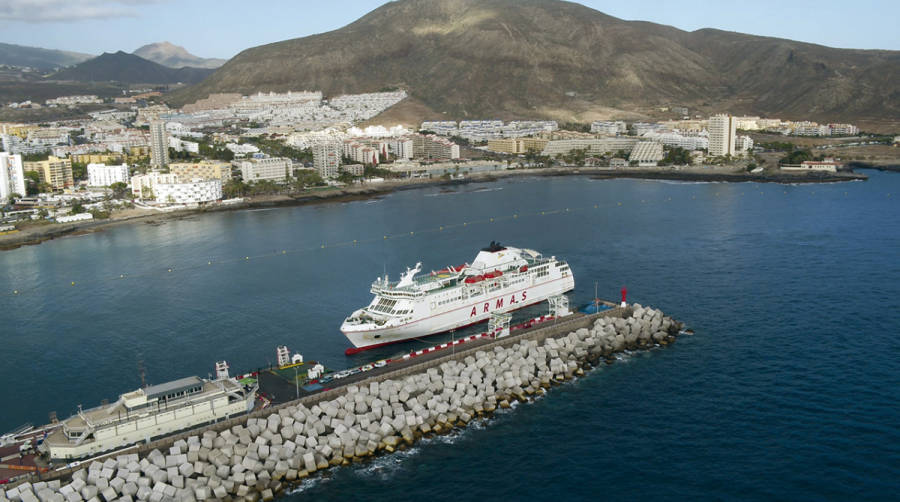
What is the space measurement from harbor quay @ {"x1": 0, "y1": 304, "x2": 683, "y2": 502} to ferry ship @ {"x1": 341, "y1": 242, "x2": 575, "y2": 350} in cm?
211

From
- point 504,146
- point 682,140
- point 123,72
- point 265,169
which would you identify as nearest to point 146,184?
point 265,169

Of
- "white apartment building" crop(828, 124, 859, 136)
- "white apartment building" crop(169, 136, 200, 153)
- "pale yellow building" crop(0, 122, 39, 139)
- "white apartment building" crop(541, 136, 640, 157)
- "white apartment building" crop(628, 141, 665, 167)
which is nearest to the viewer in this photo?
"white apartment building" crop(169, 136, 200, 153)

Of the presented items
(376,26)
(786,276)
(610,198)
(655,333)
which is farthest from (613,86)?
(655,333)

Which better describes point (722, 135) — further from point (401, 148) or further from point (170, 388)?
point (170, 388)

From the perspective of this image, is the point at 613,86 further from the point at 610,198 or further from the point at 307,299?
the point at 307,299

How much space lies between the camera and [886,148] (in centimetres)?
7069

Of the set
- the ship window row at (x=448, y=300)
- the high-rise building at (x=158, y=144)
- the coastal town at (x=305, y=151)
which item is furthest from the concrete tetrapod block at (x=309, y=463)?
the high-rise building at (x=158, y=144)

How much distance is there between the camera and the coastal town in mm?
48094

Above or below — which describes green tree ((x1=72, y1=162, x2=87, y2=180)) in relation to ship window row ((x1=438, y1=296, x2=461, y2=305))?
above

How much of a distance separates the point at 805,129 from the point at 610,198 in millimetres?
52370

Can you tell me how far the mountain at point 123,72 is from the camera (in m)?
168

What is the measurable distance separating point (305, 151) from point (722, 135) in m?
39.9

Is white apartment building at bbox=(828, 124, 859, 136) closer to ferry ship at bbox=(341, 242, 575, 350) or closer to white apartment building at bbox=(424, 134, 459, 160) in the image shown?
white apartment building at bbox=(424, 134, 459, 160)

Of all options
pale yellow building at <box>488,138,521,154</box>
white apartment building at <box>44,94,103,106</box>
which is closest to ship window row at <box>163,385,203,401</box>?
pale yellow building at <box>488,138,521,154</box>
